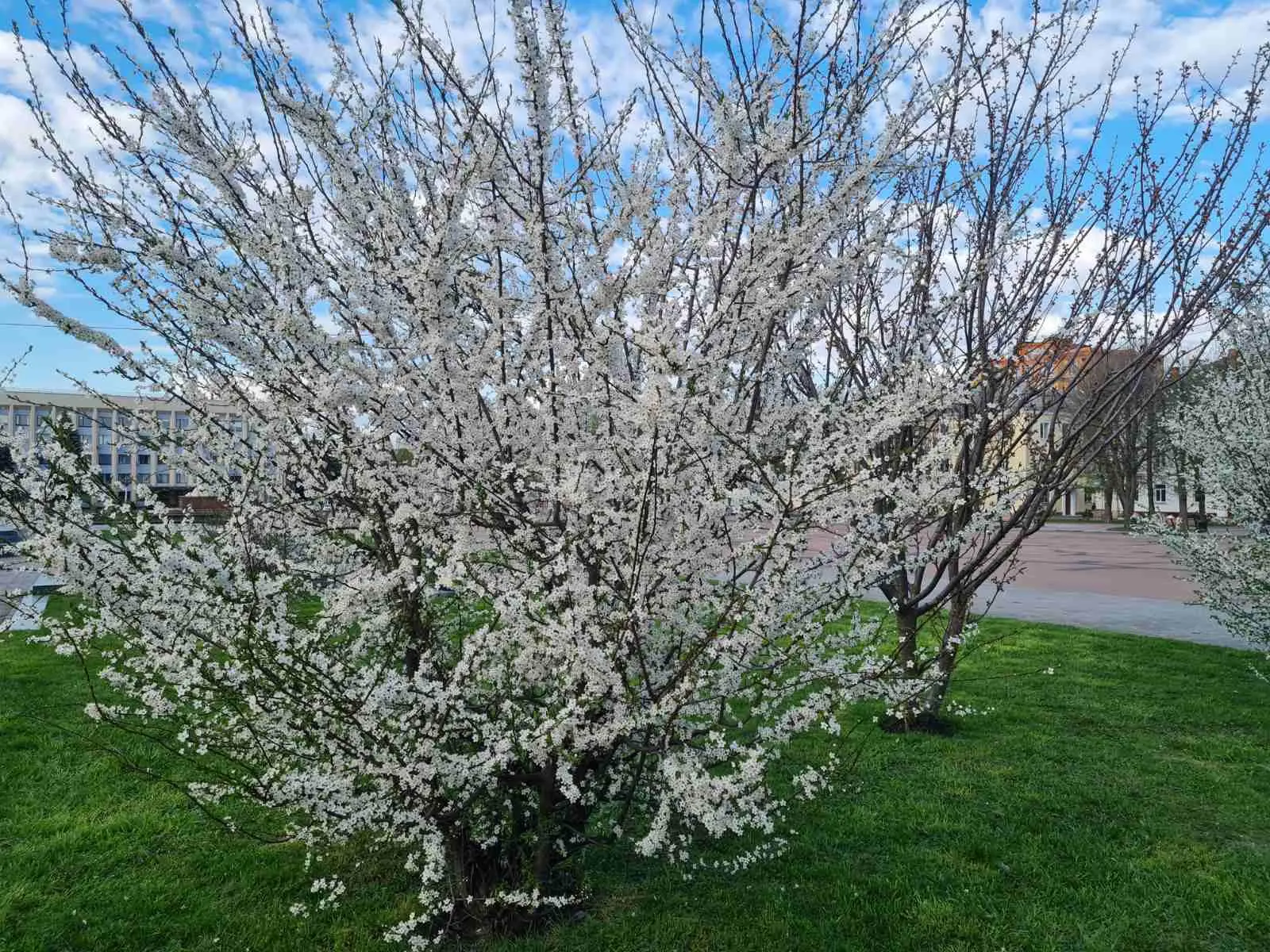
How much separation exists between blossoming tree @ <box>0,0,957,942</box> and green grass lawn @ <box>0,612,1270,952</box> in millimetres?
790

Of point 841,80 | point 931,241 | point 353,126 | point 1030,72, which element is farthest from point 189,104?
point 1030,72

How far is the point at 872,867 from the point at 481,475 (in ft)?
10.6

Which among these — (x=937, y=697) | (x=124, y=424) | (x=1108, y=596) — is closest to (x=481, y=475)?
(x=124, y=424)

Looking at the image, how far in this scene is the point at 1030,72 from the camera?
573 cm

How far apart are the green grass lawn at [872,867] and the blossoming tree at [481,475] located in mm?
790

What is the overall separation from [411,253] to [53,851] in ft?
13.4

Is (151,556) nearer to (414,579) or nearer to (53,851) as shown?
(414,579)

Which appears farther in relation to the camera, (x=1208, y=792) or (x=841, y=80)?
(x=1208, y=792)

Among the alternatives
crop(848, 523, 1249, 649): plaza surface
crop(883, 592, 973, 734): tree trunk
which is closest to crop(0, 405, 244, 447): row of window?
crop(883, 592, 973, 734): tree trunk

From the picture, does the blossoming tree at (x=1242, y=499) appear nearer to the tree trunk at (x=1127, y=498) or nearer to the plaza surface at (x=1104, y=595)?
the plaza surface at (x=1104, y=595)

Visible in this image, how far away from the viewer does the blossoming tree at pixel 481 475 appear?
2.89 meters

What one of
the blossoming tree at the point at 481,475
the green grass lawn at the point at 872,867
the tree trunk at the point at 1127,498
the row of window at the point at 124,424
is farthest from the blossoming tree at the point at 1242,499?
the tree trunk at the point at 1127,498

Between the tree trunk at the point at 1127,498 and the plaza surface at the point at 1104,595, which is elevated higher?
the tree trunk at the point at 1127,498

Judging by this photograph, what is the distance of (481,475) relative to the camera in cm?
301
